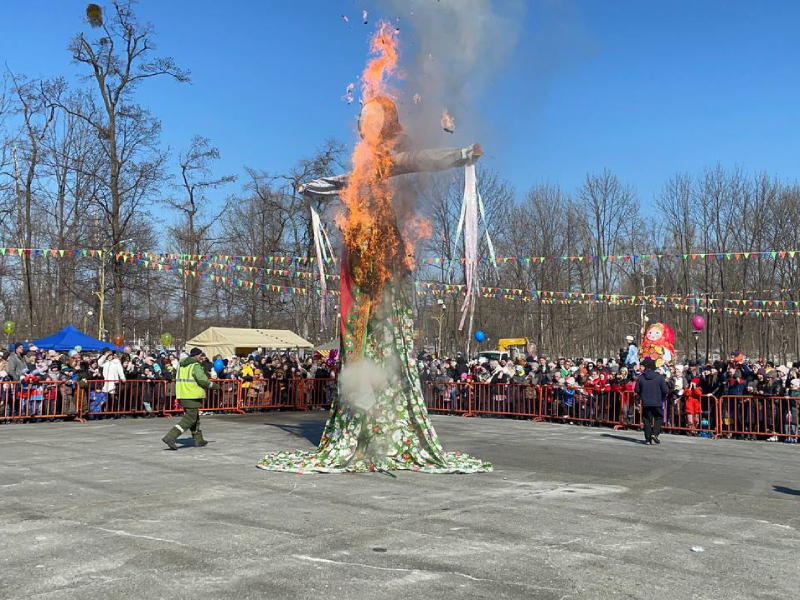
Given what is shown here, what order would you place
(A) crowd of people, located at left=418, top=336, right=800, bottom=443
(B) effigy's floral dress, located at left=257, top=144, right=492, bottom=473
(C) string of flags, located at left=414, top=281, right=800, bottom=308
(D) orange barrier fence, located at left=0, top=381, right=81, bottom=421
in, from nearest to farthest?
(B) effigy's floral dress, located at left=257, top=144, right=492, bottom=473 → (A) crowd of people, located at left=418, top=336, right=800, bottom=443 → (D) orange barrier fence, located at left=0, top=381, right=81, bottom=421 → (C) string of flags, located at left=414, top=281, right=800, bottom=308

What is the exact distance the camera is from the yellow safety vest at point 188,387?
1266cm

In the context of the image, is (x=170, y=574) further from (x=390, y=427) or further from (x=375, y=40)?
(x=375, y=40)

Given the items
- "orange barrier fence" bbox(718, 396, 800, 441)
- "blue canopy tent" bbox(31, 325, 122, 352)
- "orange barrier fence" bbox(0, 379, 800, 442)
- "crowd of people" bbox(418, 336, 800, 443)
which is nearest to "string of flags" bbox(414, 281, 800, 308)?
"crowd of people" bbox(418, 336, 800, 443)

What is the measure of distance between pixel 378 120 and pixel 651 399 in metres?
8.60

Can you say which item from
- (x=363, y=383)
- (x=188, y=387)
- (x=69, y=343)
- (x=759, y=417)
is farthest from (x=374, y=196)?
(x=69, y=343)

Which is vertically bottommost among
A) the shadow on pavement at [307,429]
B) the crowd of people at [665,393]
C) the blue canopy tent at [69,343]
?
the shadow on pavement at [307,429]

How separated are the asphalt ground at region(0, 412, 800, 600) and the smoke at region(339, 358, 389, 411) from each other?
1080mm

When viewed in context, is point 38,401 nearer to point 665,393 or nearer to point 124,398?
point 124,398

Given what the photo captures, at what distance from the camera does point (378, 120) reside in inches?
426

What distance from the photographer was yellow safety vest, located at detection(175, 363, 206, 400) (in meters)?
12.7

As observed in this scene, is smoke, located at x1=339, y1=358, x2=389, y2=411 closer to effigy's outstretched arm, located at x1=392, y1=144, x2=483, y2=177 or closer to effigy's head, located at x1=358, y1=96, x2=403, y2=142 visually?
effigy's outstretched arm, located at x1=392, y1=144, x2=483, y2=177

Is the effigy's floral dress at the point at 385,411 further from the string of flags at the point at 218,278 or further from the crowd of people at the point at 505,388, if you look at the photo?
the string of flags at the point at 218,278

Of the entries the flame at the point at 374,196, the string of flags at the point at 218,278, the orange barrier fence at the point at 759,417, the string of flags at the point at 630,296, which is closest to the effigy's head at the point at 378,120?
the flame at the point at 374,196

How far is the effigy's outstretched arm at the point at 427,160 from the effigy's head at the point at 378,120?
37 cm
